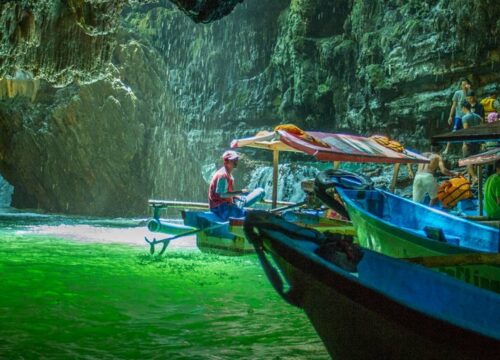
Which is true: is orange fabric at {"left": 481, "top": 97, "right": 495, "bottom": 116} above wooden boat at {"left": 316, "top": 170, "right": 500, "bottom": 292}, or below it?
above

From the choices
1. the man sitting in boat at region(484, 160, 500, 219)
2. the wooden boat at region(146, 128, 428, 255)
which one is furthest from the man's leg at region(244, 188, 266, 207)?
the man sitting in boat at region(484, 160, 500, 219)

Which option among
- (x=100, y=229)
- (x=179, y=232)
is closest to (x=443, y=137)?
(x=179, y=232)

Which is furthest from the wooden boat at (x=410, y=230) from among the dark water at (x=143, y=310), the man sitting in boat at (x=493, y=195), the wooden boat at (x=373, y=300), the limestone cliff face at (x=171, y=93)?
the limestone cliff face at (x=171, y=93)

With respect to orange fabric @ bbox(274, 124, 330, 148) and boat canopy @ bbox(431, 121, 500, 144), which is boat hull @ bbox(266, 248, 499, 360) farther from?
orange fabric @ bbox(274, 124, 330, 148)

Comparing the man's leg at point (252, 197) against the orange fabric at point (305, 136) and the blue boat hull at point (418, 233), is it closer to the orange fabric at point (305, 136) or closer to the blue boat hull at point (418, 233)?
the orange fabric at point (305, 136)

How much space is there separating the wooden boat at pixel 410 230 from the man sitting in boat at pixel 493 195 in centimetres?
225

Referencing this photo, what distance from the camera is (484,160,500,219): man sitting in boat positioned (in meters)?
8.14

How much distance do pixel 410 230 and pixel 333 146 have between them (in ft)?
21.1

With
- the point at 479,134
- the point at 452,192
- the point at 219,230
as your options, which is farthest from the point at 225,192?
the point at 452,192

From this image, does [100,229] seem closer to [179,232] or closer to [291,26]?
[179,232]

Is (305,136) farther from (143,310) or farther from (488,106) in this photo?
(488,106)

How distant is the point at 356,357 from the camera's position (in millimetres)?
2846

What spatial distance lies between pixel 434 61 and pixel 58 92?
19.0 metres

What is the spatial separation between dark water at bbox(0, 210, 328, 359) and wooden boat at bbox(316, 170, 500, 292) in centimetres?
126
